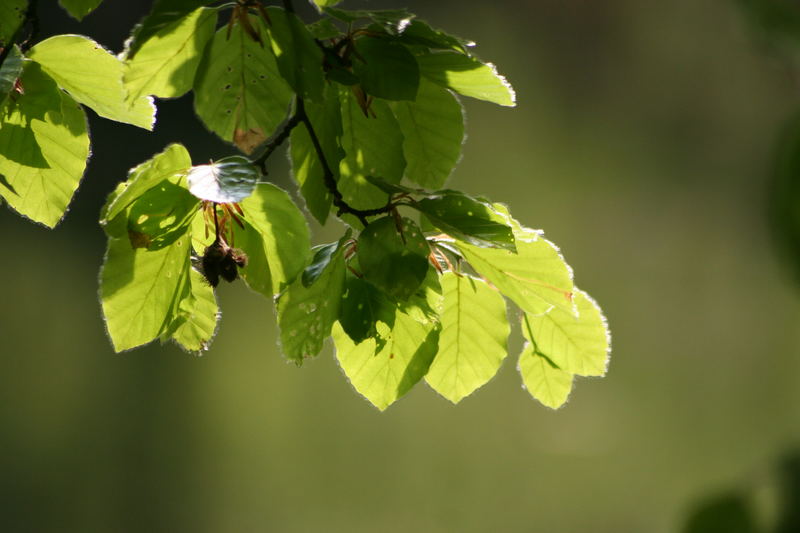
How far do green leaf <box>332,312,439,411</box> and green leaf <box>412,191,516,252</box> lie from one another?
0.06 meters

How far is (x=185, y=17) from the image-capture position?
0.33 m

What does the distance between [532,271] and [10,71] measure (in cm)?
22

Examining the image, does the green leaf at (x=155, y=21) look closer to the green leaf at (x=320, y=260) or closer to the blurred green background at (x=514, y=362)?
the green leaf at (x=320, y=260)

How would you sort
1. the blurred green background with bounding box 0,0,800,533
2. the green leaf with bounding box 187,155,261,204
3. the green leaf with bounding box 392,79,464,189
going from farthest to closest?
the blurred green background with bounding box 0,0,800,533
the green leaf with bounding box 392,79,464,189
the green leaf with bounding box 187,155,261,204

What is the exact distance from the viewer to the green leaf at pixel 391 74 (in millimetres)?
323

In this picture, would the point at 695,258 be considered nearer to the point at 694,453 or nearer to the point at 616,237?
the point at 616,237

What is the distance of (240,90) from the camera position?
0.35 m

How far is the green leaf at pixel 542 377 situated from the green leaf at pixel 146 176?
0.18 m

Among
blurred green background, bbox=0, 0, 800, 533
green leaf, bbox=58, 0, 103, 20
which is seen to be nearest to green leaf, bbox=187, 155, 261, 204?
green leaf, bbox=58, 0, 103, 20

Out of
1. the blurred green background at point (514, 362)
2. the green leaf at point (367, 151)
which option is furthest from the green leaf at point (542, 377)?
the blurred green background at point (514, 362)

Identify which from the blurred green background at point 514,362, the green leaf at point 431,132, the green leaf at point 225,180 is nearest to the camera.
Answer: the green leaf at point 225,180

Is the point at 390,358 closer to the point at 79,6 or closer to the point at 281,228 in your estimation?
the point at 281,228

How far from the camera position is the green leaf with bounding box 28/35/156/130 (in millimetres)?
357

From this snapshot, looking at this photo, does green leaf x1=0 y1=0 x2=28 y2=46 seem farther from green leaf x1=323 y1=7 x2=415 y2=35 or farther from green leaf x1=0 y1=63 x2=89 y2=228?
green leaf x1=323 y1=7 x2=415 y2=35
